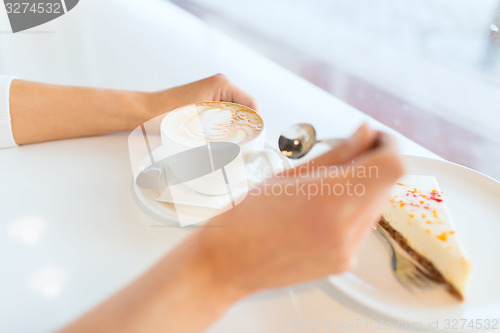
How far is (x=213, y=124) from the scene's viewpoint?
0.60 m

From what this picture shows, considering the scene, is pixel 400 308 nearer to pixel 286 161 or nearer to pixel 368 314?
pixel 368 314

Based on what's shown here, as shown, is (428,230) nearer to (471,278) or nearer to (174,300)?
(471,278)

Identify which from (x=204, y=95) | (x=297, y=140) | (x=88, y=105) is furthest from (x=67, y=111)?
(x=297, y=140)

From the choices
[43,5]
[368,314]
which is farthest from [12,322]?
[43,5]

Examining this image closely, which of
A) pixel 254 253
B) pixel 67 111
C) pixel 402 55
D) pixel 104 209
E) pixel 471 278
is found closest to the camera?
pixel 254 253

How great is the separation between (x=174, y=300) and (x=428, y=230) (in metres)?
0.31

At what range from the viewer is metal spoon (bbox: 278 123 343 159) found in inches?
24.4

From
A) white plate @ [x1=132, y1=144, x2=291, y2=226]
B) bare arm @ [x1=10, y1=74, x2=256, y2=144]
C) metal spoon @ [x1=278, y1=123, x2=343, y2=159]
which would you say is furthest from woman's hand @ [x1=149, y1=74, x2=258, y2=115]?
white plate @ [x1=132, y1=144, x2=291, y2=226]

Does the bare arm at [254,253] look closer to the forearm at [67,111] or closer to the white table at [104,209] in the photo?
the white table at [104,209]

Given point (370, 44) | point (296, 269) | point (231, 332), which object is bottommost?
point (370, 44)

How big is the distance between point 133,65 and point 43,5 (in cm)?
59

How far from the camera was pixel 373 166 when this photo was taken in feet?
1.01

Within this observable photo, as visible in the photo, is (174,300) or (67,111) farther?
(67,111)

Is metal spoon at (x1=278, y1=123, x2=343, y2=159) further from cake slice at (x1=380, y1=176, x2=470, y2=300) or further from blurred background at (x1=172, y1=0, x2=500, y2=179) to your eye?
blurred background at (x1=172, y1=0, x2=500, y2=179)
